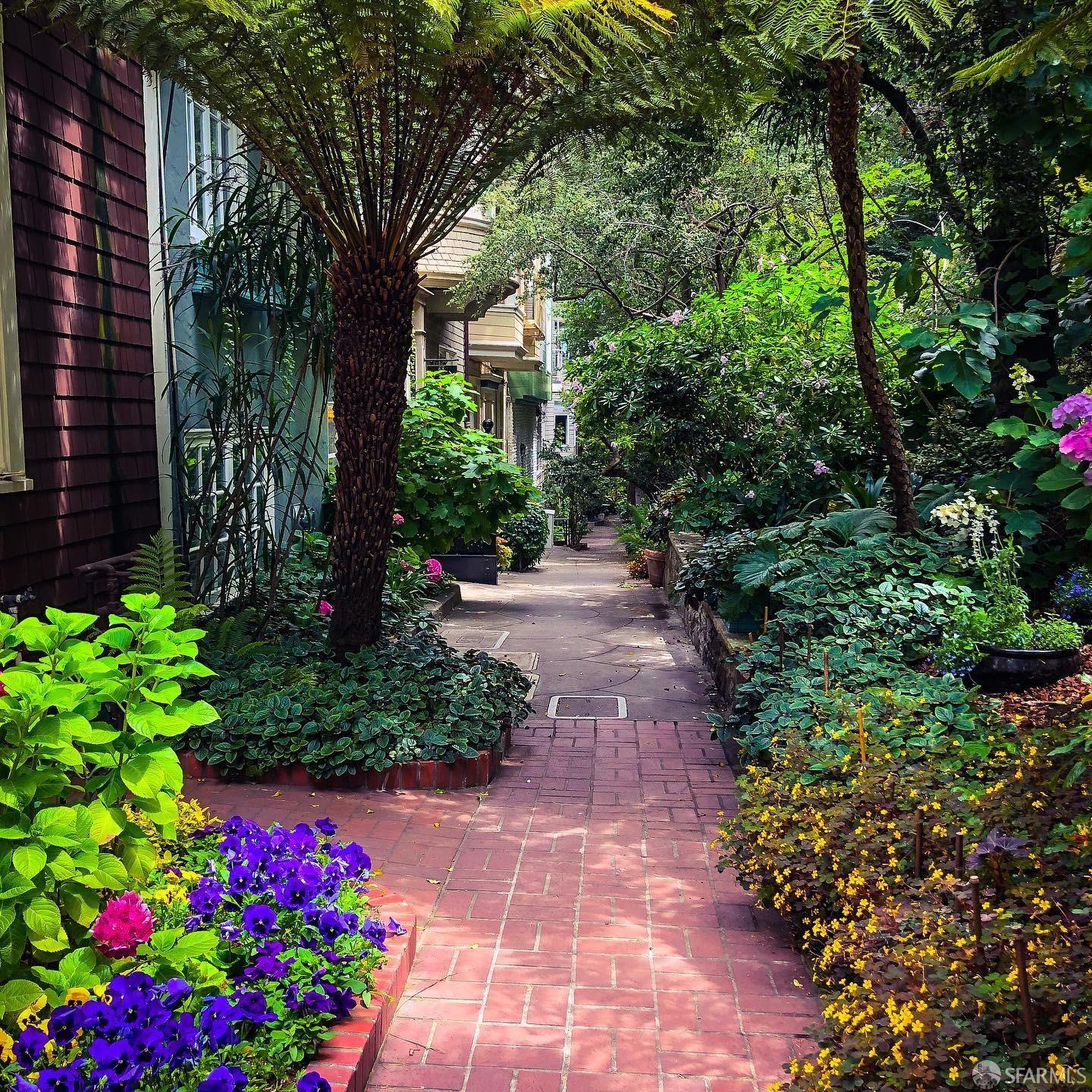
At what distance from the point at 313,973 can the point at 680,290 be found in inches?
627

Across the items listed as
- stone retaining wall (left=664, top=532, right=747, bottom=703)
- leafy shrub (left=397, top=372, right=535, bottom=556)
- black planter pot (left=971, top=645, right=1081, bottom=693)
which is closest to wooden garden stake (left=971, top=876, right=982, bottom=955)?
black planter pot (left=971, top=645, right=1081, bottom=693)

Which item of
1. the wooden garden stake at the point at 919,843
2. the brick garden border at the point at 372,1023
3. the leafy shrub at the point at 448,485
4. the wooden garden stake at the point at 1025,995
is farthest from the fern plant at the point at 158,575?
the leafy shrub at the point at 448,485

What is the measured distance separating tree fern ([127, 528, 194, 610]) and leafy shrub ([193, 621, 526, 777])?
0.57m

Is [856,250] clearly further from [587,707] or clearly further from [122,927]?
[122,927]

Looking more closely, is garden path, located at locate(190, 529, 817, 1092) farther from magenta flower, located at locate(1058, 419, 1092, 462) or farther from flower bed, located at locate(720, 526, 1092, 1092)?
magenta flower, located at locate(1058, 419, 1092, 462)

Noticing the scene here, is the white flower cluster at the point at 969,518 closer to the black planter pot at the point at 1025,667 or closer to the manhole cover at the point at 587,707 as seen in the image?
the black planter pot at the point at 1025,667

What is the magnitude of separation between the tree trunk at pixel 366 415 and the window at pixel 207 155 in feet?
6.99

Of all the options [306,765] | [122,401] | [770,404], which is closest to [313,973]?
[306,765]

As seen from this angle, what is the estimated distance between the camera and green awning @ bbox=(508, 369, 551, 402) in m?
29.6

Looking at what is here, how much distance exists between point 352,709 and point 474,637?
4636 millimetres

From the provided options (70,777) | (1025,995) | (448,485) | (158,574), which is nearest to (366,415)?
(158,574)

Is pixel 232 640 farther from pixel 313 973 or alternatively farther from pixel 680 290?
pixel 680 290

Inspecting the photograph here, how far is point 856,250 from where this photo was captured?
6.67 m

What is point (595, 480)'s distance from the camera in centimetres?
2653
